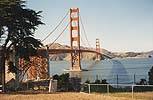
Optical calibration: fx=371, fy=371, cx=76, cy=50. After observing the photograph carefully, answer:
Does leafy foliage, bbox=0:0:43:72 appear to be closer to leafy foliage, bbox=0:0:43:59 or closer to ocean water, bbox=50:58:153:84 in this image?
leafy foliage, bbox=0:0:43:59

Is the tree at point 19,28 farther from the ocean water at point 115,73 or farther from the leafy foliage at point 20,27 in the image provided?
the ocean water at point 115,73

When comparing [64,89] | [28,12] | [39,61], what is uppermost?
[28,12]

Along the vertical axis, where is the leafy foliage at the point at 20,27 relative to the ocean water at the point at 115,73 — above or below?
above

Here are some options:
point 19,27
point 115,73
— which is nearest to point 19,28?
point 19,27

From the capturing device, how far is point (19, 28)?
33500 millimetres

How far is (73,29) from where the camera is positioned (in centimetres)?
9088

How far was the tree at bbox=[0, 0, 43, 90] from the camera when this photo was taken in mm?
32688

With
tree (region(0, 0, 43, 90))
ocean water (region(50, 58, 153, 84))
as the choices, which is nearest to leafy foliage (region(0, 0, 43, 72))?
tree (region(0, 0, 43, 90))

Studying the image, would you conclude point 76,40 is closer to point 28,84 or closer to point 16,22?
point 28,84

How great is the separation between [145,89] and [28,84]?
13.4m

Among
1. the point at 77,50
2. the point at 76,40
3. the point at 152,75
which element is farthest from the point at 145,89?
the point at 76,40

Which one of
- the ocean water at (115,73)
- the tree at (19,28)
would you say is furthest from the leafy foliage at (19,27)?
the ocean water at (115,73)

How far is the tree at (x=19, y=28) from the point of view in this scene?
107 feet

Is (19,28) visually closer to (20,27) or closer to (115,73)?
(20,27)
